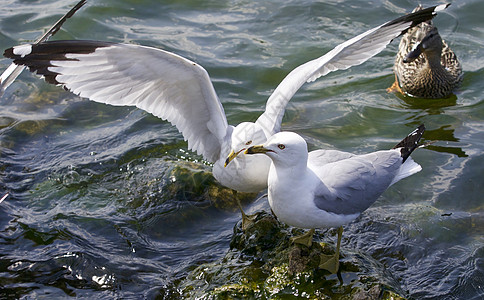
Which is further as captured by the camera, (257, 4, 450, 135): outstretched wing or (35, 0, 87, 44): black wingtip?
(35, 0, 87, 44): black wingtip

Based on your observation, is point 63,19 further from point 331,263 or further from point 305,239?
point 331,263

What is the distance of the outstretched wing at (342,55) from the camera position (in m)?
5.51

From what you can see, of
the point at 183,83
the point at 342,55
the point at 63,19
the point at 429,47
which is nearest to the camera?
the point at 183,83

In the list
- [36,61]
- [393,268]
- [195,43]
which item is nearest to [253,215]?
[393,268]

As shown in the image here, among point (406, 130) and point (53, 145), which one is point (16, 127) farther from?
point (406, 130)

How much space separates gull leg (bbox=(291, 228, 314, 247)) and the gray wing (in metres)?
0.38

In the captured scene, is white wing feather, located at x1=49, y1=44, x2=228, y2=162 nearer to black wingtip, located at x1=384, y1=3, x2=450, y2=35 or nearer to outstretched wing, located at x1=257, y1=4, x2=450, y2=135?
outstretched wing, located at x1=257, y1=4, x2=450, y2=135

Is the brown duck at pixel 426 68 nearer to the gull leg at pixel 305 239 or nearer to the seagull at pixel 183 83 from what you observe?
the seagull at pixel 183 83

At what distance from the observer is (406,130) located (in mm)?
7676

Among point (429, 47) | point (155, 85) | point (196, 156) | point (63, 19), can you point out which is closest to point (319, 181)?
point (155, 85)

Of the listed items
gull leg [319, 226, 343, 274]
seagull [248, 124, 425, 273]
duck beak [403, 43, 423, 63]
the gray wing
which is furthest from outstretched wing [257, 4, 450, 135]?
duck beak [403, 43, 423, 63]

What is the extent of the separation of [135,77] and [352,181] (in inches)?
81.4

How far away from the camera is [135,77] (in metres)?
5.20

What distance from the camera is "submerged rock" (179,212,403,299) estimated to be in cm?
434
